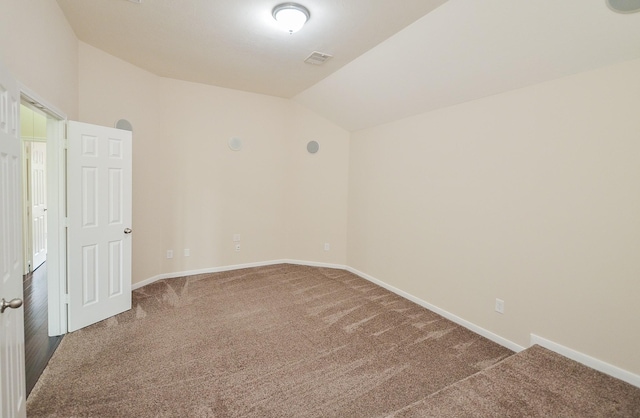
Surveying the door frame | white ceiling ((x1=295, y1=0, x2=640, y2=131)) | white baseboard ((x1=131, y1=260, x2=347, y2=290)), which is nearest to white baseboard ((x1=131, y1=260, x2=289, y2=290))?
white baseboard ((x1=131, y1=260, x2=347, y2=290))

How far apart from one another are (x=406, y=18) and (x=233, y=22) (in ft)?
5.00

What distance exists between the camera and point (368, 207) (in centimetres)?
450

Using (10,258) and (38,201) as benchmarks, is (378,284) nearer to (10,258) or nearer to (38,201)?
(10,258)

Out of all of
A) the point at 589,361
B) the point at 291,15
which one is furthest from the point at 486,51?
the point at 589,361

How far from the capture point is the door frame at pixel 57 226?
2676mm

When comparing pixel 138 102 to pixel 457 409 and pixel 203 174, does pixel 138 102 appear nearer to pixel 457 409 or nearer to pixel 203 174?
pixel 203 174

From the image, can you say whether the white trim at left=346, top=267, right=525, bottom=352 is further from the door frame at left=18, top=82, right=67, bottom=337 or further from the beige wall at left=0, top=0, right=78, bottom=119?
the beige wall at left=0, top=0, right=78, bottom=119

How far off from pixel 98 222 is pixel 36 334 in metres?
1.13

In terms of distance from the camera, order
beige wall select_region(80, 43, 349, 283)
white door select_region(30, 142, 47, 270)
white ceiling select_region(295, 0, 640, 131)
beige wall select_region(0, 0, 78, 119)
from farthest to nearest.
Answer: white door select_region(30, 142, 47, 270) → beige wall select_region(80, 43, 349, 283) → white ceiling select_region(295, 0, 640, 131) → beige wall select_region(0, 0, 78, 119)

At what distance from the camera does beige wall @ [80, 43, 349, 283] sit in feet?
12.8

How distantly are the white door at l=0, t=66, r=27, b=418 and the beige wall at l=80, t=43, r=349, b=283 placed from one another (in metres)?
2.06

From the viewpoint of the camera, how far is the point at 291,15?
2.42 m

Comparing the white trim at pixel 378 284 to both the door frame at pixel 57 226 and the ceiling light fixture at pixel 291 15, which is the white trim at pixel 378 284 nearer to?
the door frame at pixel 57 226

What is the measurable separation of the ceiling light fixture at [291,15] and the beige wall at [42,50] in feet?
5.55
